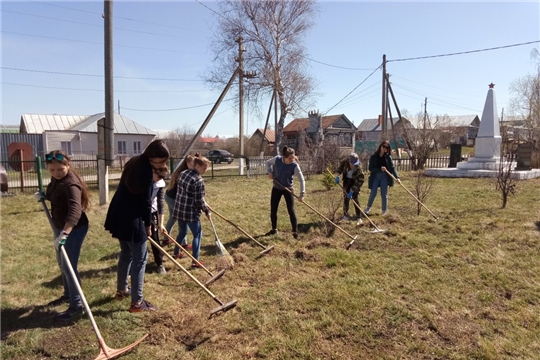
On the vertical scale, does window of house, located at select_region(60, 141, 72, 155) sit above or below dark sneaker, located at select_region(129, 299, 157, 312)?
above

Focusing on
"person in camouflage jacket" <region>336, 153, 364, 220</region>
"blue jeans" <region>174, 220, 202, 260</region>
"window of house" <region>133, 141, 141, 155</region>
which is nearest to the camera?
"blue jeans" <region>174, 220, 202, 260</region>

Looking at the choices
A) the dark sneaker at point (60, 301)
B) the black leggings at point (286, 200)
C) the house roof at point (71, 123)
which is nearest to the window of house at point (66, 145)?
the house roof at point (71, 123)

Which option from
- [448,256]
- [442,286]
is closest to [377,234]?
[448,256]

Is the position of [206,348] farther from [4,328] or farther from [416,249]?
[416,249]

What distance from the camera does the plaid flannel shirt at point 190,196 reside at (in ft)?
14.1

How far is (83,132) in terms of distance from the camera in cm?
2555

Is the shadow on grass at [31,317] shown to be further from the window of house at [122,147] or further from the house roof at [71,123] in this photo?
the window of house at [122,147]

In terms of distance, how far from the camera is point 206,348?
9.20 ft

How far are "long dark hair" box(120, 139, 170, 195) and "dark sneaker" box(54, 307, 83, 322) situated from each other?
3.97ft

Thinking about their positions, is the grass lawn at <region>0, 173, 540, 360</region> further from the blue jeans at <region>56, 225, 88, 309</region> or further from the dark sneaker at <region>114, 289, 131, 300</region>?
the blue jeans at <region>56, 225, 88, 309</region>

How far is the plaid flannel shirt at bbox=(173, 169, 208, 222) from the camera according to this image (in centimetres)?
429

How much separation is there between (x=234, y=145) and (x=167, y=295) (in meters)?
36.2

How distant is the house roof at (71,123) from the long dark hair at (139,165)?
85.5ft

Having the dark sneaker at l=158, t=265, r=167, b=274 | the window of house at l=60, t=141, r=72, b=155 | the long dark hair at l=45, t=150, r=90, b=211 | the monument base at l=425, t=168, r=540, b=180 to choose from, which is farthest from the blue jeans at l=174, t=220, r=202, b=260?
the window of house at l=60, t=141, r=72, b=155
